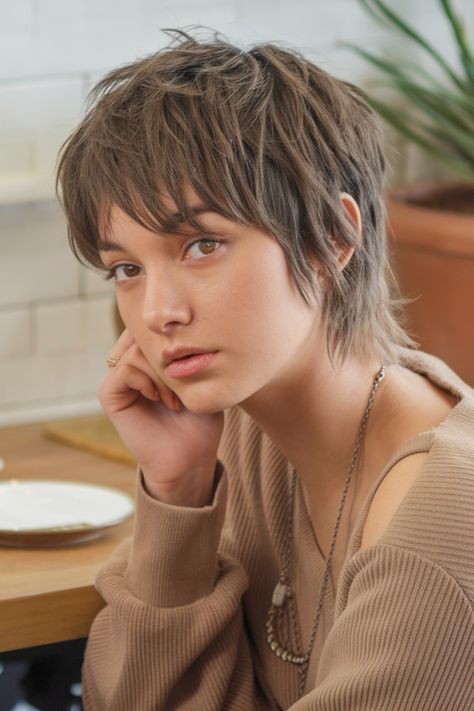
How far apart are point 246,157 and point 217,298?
0.44 ft

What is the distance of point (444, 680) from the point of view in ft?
3.68

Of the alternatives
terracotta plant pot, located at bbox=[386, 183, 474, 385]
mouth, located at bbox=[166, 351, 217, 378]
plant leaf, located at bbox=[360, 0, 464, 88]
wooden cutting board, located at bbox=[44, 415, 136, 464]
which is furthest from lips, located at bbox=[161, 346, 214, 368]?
plant leaf, located at bbox=[360, 0, 464, 88]

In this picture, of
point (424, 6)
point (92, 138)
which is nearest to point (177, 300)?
point (92, 138)

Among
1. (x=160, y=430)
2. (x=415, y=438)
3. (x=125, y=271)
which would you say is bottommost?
(x=160, y=430)

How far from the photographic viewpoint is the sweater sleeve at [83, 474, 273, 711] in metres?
1.39

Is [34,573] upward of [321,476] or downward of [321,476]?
downward

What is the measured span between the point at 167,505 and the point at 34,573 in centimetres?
19

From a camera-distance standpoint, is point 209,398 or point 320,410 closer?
point 209,398

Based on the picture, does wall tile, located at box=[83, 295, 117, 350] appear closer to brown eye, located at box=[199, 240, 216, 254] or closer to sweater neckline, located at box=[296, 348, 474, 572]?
sweater neckline, located at box=[296, 348, 474, 572]

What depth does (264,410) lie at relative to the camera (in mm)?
1376

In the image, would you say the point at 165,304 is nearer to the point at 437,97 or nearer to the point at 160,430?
the point at 160,430

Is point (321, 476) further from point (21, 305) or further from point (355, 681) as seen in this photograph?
point (21, 305)

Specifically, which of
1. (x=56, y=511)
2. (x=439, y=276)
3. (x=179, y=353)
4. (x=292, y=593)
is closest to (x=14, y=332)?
(x=56, y=511)

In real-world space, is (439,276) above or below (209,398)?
below
